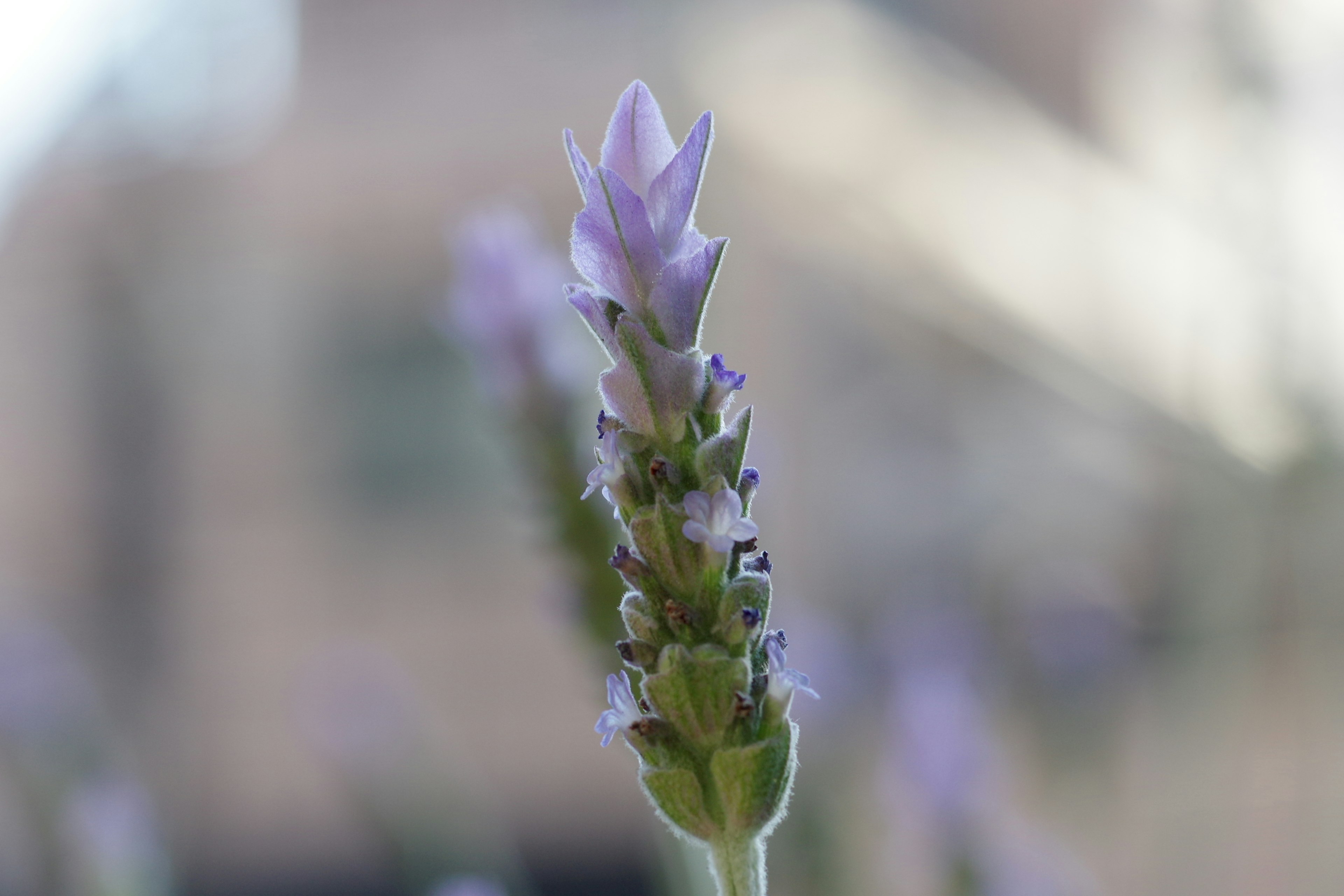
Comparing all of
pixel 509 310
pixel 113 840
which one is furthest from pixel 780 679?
pixel 113 840

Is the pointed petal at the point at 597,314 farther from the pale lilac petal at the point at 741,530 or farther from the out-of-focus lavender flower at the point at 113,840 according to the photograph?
the out-of-focus lavender flower at the point at 113,840

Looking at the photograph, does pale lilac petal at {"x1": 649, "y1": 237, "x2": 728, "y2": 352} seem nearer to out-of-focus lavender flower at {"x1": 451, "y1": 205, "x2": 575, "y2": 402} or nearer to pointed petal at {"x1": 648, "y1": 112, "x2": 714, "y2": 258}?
pointed petal at {"x1": 648, "y1": 112, "x2": 714, "y2": 258}

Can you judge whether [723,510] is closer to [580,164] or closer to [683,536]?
[683,536]

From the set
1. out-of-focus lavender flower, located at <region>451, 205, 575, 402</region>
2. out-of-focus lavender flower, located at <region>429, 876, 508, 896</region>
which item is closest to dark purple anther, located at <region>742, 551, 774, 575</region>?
out-of-focus lavender flower, located at <region>429, 876, 508, 896</region>

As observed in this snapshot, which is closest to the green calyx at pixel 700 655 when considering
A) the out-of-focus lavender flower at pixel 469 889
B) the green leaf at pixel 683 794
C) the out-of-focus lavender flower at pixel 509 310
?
the green leaf at pixel 683 794

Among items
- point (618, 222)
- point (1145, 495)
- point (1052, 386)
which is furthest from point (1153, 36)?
point (618, 222)

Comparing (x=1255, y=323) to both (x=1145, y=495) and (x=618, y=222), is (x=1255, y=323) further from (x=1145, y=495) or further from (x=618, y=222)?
(x=1145, y=495)

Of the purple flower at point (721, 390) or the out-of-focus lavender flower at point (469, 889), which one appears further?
the out-of-focus lavender flower at point (469, 889)
